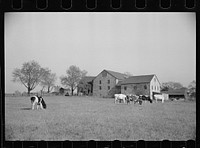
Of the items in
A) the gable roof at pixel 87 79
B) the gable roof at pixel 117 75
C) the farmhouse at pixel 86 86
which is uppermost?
the gable roof at pixel 117 75

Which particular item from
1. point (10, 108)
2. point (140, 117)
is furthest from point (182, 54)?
point (10, 108)

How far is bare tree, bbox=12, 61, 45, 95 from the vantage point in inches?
115

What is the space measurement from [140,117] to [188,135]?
1.83 ft

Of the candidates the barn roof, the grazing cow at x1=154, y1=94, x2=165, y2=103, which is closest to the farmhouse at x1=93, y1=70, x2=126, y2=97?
the grazing cow at x1=154, y1=94, x2=165, y2=103

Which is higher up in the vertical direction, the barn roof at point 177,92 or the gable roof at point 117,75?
the gable roof at point 117,75

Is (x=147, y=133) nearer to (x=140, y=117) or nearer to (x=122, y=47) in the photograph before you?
(x=140, y=117)

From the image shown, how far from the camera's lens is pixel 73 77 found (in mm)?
2975

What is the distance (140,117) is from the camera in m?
2.91

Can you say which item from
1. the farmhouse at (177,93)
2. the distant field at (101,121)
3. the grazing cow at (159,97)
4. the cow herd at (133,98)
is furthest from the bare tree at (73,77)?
the farmhouse at (177,93)

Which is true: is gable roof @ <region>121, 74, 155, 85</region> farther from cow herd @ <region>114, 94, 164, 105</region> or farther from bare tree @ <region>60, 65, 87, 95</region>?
bare tree @ <region>60, 65, 87, 95</region>

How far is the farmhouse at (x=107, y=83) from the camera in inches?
115

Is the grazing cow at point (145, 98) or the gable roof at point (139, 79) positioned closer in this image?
the gable roof at point (139, 79)

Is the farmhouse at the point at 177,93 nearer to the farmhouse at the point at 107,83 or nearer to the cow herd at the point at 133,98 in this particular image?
the cow herd at the point at 133,98

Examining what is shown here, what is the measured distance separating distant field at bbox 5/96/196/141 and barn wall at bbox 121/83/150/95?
0.52ft
